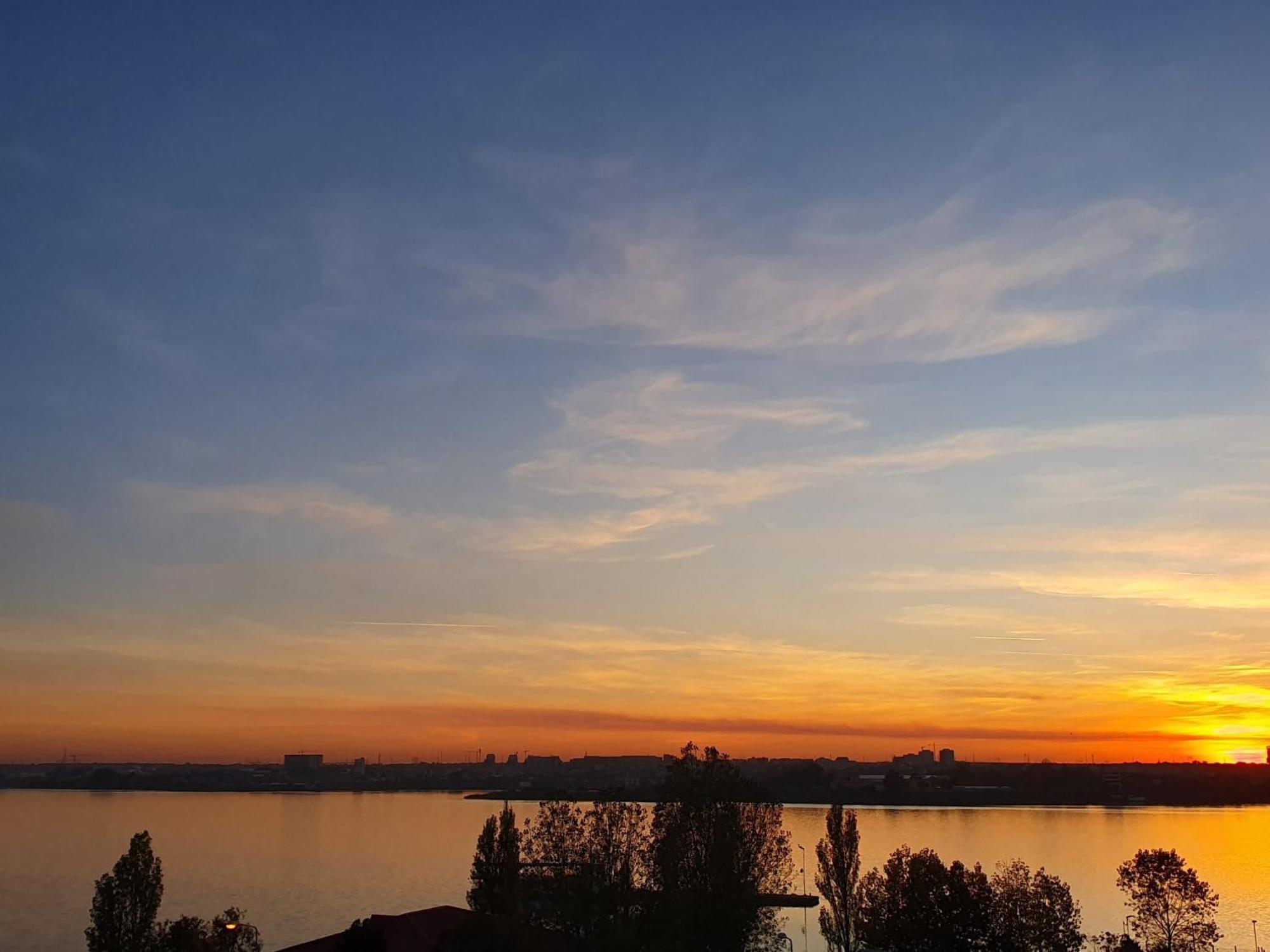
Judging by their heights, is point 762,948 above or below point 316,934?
above

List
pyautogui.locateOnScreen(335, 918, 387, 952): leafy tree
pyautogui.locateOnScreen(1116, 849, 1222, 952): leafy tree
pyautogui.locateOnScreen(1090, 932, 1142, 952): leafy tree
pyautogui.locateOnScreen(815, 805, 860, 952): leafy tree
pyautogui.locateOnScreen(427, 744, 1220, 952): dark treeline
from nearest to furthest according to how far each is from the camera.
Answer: pyautogui.locateOnScreen(335, 918, 387, 952): leafy tree, pyautogui.locateOnScreen(427, 744, 1220, 952): dark treeline, pyautogui.locateOnScreen(1090, 932, 1142, 952): leafy tree, pyautogui.locateOnScreen(1116, 849, 1222, 952): leafy tree, pyautogui.locateOnScreen(815, 805, 860, 952): leafy tree

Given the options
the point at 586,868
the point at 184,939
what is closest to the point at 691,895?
the point at 586,868

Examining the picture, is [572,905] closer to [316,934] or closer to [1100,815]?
[316,934]

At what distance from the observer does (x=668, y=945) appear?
30703mm

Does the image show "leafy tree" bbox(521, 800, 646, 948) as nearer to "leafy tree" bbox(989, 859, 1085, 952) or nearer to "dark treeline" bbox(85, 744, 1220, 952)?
"dark treeline" bbox(85, 744, 1220, 952)

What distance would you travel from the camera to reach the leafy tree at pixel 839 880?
1785 inches

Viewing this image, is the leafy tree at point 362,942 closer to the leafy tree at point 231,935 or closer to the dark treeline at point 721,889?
the dark treeline at point 721,889

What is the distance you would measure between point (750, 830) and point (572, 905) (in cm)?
873

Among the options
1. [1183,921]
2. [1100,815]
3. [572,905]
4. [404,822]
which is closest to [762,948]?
[572,905]

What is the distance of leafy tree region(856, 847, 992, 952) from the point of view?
39250 millimetres

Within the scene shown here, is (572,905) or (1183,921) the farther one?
A: (1183,921)

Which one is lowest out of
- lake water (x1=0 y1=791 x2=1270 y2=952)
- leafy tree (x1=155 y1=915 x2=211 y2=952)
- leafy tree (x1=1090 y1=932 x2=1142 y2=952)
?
lake water (x1=0 y1=791 x2=1270 y2=952)

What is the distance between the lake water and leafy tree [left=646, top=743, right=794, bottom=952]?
2246 cm

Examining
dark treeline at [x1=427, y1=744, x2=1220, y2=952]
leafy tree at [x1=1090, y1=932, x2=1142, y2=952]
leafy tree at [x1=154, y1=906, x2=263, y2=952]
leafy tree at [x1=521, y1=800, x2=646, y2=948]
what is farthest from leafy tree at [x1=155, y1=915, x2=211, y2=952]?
leafy tree at [x1=1090, y1=932, x2=1142, y2=952]
